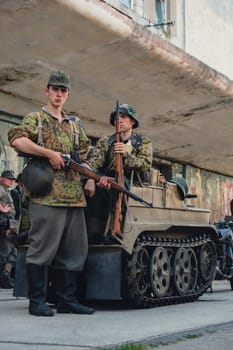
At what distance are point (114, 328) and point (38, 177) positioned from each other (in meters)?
1.38

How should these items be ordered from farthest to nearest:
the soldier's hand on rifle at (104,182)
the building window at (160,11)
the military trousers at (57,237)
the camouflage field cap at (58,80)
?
the building window at (160,11) < the soldier's hand on rifle at (104,182) < the camouflage field cap at (58,80) < the military trousers at (57,237)

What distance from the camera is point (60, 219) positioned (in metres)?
6.07

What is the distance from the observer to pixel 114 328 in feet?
17.2

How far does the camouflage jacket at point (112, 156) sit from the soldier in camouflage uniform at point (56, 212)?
1.52 feet

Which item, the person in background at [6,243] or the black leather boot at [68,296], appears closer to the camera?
the black leather boot at [68,296]

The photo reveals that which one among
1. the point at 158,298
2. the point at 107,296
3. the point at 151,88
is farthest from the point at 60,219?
the point at 151,88

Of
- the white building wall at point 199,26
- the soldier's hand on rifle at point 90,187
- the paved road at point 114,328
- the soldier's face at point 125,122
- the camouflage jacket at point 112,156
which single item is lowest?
the paved road at point 114,328

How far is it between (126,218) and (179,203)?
1.12 m

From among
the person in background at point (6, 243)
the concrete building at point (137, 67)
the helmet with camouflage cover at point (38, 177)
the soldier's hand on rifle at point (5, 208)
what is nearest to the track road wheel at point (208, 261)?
the helmet with camouflage cover at point (38, 177)

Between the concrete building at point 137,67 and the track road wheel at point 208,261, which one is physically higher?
the concrete building at point 137,67

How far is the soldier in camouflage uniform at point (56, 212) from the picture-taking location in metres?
5.98

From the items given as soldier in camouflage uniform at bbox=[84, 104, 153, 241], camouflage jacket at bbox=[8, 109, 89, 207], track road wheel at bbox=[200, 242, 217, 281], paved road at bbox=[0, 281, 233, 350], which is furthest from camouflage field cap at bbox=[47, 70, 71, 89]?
track road wheel at bbox=[200, 242, 217, 281]

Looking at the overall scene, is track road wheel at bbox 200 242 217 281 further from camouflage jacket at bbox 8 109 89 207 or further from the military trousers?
camouflage jacket at bbox 8 109 89 207

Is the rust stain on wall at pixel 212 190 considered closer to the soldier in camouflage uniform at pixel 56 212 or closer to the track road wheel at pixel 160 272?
the track road wheel at pixel 160 272
